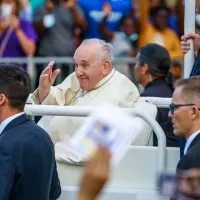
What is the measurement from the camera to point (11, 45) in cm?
1143

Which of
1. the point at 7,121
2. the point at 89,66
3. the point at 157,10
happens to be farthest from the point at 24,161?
the point at 157,10

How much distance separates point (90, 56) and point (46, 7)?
212 inches

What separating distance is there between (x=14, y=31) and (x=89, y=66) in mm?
4962

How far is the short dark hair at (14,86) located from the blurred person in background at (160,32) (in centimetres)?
660

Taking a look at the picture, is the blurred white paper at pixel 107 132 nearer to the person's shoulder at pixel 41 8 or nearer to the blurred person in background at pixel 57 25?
the blurred person in background at pixel 57 25

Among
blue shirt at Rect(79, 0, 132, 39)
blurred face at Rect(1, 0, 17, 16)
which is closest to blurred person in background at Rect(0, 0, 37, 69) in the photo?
blurred face at Rect(1, 0, 17, 16)

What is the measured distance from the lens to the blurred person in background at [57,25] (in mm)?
11680

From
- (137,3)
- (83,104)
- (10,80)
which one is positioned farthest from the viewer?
(137,3)

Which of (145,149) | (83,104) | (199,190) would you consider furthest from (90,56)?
(199,190)

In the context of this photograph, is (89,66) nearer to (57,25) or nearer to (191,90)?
(191,90)

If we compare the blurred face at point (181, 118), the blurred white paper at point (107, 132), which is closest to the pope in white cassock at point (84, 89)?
the blurred face at point (181, 118)

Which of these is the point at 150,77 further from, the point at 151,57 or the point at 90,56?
the point at 90,56

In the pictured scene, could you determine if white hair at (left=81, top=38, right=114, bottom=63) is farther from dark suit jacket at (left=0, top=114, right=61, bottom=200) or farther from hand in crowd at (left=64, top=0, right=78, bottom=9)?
hand in crowd at (left=64, top=0, right=78, bottom=9)

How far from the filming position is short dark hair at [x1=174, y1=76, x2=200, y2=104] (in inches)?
192
